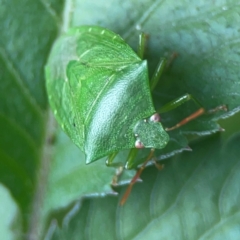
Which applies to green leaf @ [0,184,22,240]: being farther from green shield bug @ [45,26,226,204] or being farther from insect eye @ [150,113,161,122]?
insect eye @ [150,113,161,122]

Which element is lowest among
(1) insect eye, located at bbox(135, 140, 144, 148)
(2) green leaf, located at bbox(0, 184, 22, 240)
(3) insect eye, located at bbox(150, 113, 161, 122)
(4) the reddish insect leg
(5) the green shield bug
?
(2) green leaf, located at bbox(0, 184, 22, 240)

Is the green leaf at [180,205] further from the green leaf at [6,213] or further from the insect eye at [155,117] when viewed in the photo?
the green leaf at [6,213]

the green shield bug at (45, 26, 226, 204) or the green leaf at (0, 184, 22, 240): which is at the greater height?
the green shield bug at (45, 26, 226, 204)

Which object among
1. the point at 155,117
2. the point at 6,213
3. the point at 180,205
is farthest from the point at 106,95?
the point at 6,213

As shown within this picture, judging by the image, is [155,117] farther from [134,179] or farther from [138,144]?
[134,179]

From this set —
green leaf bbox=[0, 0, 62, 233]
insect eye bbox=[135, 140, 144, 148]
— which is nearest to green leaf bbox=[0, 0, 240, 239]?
green leaf bbox=[0, 0, 62, 233]

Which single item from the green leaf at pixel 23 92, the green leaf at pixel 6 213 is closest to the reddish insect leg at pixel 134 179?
the green leaf at pixel 23 92

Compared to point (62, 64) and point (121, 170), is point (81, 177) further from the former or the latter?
point (62, 64)

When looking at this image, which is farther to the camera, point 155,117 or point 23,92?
point 23,92
